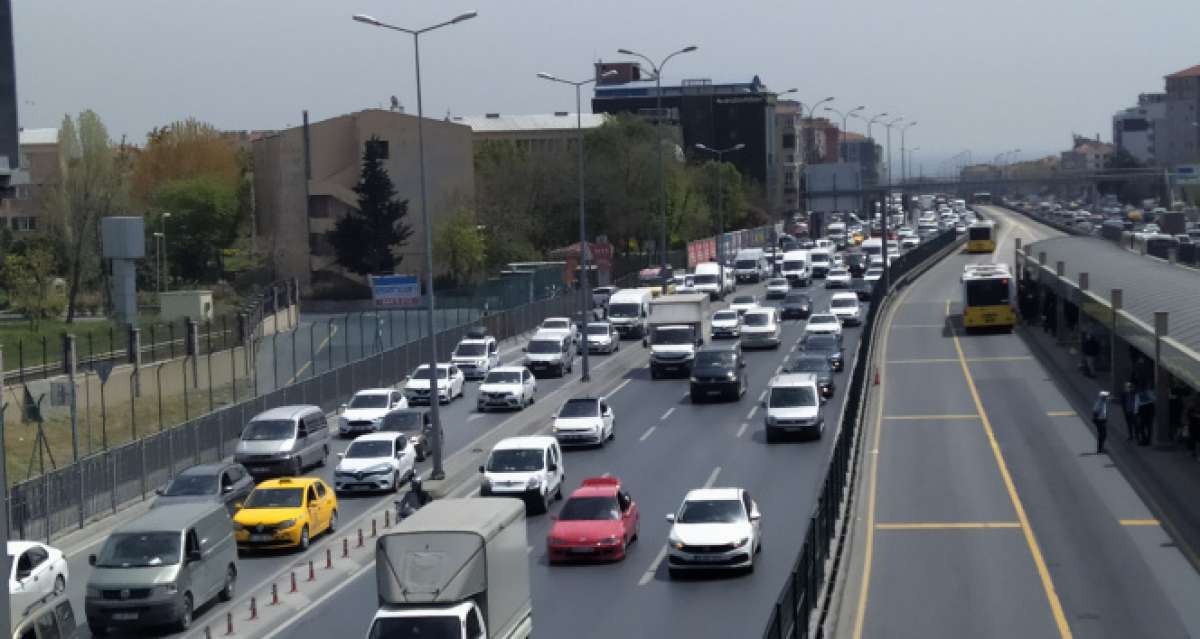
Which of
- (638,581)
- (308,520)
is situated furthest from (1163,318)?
(308,520)

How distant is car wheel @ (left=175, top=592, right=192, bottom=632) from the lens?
76.3 ft

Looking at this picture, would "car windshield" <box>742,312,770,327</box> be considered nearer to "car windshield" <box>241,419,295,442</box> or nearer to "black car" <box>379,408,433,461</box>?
"black car" <box>379,408,433,461</box>

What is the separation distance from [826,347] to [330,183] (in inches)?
2134

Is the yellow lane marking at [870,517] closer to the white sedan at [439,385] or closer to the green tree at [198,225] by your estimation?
the white sedan at [439,385]

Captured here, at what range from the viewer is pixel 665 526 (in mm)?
29391

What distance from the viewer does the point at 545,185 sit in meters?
107

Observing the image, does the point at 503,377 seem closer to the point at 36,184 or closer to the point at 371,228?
the point at 371,228

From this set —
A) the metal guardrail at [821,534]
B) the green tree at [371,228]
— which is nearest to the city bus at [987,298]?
the metal guardrail at [821,534]

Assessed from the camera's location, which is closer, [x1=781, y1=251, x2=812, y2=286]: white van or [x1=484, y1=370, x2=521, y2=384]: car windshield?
[x1=484, y1=370, x2=521, y2=384]: car windshield

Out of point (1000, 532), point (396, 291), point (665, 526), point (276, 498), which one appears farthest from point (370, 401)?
point (1000, 532)

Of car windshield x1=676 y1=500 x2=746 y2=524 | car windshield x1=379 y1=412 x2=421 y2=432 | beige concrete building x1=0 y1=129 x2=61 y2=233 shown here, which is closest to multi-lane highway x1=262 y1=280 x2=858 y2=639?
car windshield x1=676 y1=500 x2=746 y2=524

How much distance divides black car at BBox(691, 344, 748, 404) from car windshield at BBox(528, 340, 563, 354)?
939 centimetres

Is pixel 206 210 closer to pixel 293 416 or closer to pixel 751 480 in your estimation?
pixel 293 416

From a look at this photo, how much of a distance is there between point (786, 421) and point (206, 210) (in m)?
78.4
